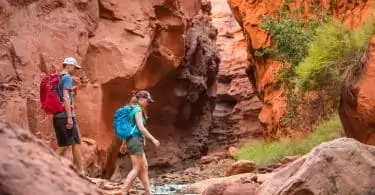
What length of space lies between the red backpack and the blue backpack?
797 millimetres

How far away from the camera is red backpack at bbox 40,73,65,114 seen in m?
8.38

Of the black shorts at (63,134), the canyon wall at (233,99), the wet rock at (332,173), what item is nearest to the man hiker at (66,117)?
the black shorts at (63,134)

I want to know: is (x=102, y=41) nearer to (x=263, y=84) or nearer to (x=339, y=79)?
(x=339, y=79)

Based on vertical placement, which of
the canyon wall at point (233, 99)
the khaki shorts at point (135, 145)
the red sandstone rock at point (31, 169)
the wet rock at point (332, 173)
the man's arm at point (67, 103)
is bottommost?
the canyon wall at point (233, 99)

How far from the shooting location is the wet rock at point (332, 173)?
5957 mm

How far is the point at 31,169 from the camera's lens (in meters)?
→ 2.05

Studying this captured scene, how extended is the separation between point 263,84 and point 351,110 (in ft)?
43.4

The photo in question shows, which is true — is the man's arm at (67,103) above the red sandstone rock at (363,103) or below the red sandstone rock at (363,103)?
above

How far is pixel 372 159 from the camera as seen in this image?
645cm

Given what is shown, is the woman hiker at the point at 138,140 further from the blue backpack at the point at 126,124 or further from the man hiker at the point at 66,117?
the man hiker at the point at 66,117

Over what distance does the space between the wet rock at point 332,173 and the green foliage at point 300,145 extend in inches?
287

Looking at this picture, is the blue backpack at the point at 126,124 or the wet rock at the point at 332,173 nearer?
the wet rock at the point at 332,173

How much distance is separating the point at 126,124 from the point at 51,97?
3.63 feet

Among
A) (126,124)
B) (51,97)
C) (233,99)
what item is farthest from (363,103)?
(233,99)
